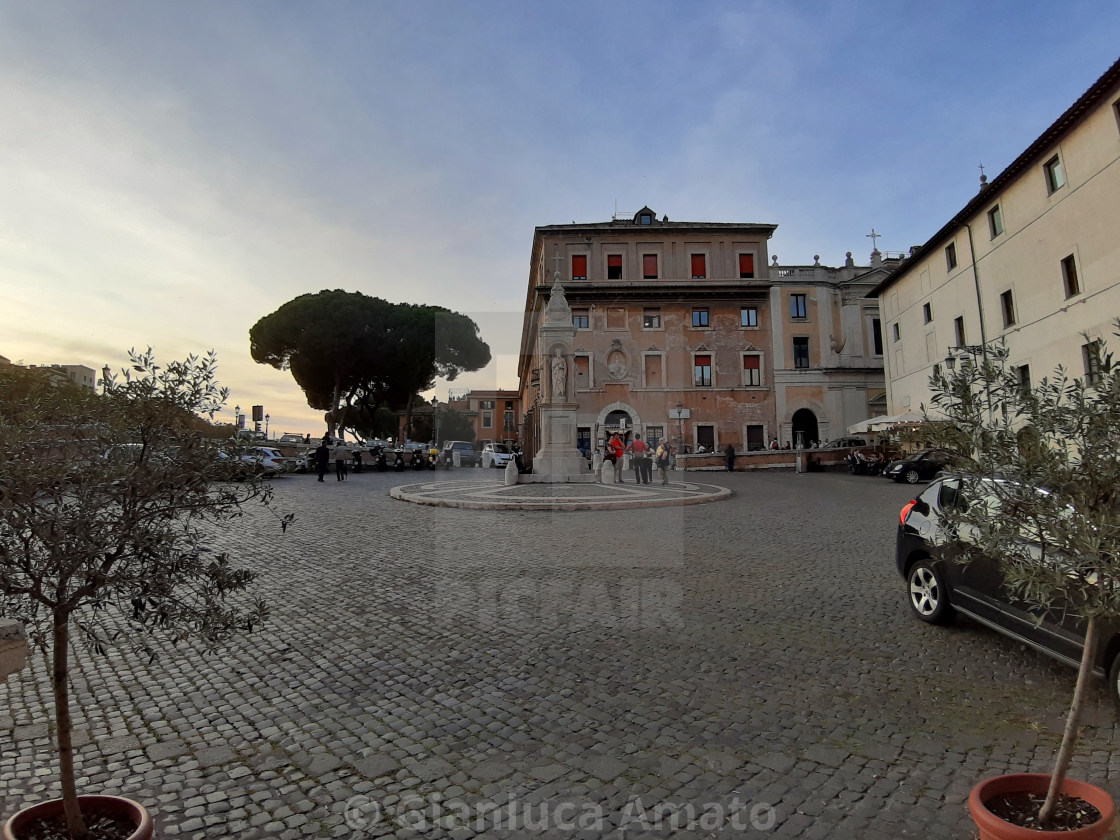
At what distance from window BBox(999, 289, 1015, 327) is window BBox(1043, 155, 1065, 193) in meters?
3.94

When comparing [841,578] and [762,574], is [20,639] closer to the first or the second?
[762,574]

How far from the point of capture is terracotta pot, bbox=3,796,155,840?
2302 millimetres

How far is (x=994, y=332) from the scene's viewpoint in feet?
80.8

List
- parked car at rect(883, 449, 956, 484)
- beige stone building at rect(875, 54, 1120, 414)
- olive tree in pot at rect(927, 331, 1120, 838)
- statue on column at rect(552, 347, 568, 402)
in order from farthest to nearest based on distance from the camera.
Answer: parked car at rect(883, 449, 956, 484)
statue on column at rect(552, 347, 568, 402)
beige stone building at rect(875, 54, 1120, 414)
olive tree in pot at rect(927, 331, 1120, 838)

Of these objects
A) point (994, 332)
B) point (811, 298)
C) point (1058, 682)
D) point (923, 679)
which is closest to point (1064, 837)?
point (923, 679)

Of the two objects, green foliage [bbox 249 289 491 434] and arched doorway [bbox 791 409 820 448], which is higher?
green foliage [bbox 249 289 491 434]

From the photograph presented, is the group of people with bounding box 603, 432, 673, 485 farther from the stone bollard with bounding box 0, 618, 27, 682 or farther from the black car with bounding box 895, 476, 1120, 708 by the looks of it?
the stone bollard with bounding box 0, 618, 27, 682

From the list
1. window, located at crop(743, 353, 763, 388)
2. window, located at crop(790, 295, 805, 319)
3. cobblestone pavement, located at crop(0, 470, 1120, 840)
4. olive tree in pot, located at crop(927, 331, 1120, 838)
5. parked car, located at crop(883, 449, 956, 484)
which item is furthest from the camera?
window, located at crop(790, 295, 805, 319)

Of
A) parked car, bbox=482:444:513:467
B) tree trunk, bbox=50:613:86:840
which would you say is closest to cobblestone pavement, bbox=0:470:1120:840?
tree trunk, bbox=50:613:86:840

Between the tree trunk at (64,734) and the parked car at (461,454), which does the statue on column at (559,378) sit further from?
the tree trunk at (64,734)

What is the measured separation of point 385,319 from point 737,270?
80.1 feet

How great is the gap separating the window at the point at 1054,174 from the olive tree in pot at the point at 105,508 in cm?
2596

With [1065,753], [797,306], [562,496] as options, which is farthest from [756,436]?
[1065,753]

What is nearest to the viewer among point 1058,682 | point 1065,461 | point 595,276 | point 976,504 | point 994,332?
point 1065,461
